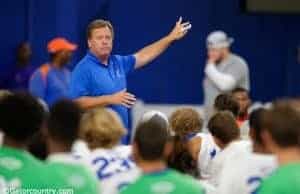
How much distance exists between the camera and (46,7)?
14.0 m

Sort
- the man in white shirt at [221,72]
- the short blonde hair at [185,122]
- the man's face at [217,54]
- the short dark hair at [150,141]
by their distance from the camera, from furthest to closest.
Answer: the man's face at [217,54]
the man in white shirt at [221,72]
the short blonde hair at [185,122]
the short dark hair at [150,141]

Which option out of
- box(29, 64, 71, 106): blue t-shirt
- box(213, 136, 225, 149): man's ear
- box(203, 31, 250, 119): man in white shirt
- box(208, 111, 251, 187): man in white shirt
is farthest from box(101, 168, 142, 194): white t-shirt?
box(203, 31, 250, 119): man in white shirt

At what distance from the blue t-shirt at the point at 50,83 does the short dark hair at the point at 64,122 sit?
541 centimetres

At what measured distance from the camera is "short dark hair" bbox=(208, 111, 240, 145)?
7.52m

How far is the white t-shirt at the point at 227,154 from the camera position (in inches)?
282

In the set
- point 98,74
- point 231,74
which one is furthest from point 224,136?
point 231,74

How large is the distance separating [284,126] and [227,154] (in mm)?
2103

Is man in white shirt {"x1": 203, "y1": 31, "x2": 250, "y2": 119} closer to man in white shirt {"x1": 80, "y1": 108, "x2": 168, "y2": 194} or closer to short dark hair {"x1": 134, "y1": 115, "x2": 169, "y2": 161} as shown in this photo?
man in white shirt {"x1": 80, "y1": 108, "x2": 168, "y2": 194}

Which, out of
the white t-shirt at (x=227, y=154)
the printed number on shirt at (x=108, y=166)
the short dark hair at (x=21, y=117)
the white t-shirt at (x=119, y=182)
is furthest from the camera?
the white t-shirt at (x=227, y=154)

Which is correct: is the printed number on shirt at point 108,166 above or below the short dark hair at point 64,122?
below

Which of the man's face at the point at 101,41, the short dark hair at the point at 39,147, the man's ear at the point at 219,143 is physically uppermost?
the man's face at the point at 101,41

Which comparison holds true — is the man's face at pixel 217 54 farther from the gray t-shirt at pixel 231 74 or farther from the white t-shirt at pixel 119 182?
the white t-shirt at pixel 119 182

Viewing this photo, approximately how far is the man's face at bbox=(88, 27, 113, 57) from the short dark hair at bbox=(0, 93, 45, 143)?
277cm

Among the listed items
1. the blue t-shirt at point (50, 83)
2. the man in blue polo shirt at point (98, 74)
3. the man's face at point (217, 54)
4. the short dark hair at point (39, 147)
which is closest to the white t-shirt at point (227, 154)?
the man in blue polo shirt at point (98, 74)
